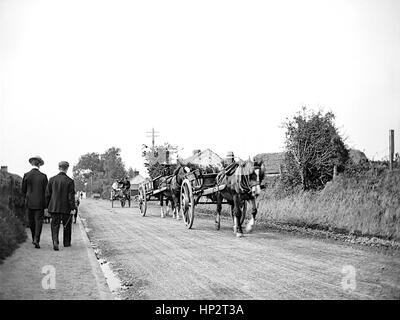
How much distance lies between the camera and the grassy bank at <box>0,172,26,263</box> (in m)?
7.87

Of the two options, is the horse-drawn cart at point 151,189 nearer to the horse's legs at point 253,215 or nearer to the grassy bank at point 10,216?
the grassy bank at point 10,216

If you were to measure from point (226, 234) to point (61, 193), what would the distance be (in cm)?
475

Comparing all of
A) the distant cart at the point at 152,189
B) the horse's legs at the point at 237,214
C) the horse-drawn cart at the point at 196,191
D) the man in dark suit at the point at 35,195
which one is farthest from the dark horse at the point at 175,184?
the man in dark suit at the point at 35,195

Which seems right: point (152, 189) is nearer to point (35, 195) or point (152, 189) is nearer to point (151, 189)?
point (151, 189)

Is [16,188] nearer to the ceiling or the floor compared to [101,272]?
nearer to the ceiling

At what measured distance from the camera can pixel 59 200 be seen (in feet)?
29.7

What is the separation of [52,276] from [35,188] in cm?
354

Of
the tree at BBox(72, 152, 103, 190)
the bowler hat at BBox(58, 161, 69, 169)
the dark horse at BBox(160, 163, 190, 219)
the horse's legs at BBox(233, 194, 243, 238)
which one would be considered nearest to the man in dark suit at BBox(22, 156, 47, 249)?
the bowler hat at BBox(58, 161, 69, 169)

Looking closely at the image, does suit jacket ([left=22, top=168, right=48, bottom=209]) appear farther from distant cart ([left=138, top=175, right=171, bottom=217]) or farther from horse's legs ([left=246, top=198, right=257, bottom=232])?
distant cart ([left=138, top=175, right=171, bottom=217])

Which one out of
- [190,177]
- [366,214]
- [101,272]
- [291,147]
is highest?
[291,147]

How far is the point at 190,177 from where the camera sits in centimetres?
1478

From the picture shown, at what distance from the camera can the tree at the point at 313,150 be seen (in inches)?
891
